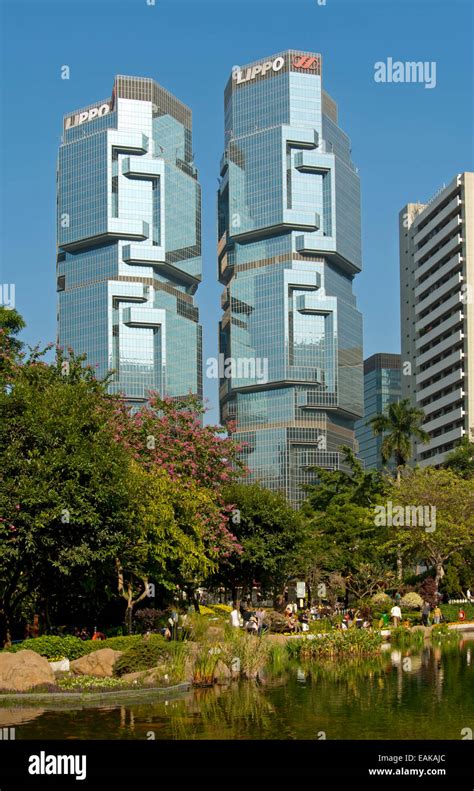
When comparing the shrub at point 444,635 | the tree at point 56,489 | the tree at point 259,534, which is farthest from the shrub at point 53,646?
the tree at point 259,534

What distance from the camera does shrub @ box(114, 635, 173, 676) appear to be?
31.3 m

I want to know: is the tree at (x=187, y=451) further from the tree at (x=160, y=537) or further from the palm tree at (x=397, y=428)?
Result: the palm tree at (x=397, y=428)

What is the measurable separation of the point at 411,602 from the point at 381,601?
3.61m

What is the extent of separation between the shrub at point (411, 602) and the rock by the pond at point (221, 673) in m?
30.3

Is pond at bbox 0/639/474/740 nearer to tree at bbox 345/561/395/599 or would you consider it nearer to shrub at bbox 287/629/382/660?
shrub at bbox 287/629/382/660

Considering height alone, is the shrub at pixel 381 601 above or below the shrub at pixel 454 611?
above

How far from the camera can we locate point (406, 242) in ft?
577

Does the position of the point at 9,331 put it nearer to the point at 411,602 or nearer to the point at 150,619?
the point at 150,619

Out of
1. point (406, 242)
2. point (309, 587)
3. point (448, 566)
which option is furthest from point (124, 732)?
point (406, 242)

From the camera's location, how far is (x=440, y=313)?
160000 mm

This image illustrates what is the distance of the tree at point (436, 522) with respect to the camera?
65125 millimetres

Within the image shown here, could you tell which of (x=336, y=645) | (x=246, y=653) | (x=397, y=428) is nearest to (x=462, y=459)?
(x=397, y=428)
